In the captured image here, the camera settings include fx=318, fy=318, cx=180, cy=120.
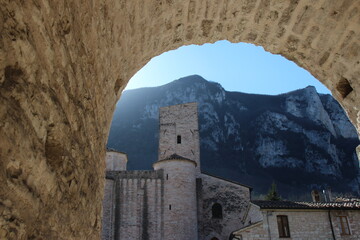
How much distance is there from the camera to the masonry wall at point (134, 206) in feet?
70.2

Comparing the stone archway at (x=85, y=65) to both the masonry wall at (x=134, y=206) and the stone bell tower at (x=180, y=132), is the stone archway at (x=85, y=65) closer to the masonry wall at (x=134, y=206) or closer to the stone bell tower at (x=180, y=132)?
the masonry wall at (x=134, y=206)

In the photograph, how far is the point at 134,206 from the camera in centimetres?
2219

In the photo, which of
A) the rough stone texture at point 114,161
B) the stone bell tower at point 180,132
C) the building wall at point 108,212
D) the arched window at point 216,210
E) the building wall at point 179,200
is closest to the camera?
the building wall at point 179,200

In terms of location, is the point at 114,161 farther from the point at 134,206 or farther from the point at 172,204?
the point at 172,204

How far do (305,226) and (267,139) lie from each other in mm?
46522

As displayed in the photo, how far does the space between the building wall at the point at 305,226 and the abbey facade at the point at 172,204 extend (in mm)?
4438

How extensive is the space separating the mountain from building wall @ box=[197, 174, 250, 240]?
31.5 metres

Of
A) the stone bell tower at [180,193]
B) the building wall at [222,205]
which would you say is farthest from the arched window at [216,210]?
the stone bell tower at [180,193]

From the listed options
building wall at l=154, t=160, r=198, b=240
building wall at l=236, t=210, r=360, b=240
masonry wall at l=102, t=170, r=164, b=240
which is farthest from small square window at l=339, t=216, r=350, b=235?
masonry wall at l=102, t=170, r=164, b=240

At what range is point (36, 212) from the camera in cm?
137

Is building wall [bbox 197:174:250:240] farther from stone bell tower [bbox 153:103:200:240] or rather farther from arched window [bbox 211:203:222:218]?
stone bell tower [bbox 153:103:200:240]

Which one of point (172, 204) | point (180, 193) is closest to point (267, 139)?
point (180, 193)

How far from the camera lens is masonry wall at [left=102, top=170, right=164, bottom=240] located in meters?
21.4

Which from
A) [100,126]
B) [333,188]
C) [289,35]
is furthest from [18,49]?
[333,188]
